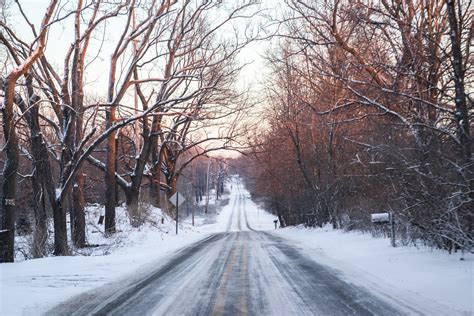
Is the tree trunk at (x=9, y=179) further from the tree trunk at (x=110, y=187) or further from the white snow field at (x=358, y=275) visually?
the tree trunk at (x=110, y=187)

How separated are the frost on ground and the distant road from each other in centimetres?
48

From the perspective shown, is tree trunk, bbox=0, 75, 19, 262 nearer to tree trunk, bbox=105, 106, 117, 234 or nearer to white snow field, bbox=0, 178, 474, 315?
white snow field, bbox=0, 178, 474, 315

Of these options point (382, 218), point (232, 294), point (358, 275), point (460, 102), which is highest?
point (460, 102)

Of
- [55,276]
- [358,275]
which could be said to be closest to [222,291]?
[358,275]

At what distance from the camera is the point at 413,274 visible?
7.82m

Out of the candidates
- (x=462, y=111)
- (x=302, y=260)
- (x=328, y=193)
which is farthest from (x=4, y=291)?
(x=328, y=193)

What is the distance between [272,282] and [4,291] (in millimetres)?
4590

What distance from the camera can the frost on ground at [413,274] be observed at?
235 inches

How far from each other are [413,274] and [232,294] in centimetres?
356

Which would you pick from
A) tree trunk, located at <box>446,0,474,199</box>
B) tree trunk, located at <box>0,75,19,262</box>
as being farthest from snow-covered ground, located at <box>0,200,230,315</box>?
tree trunk, located at <box>446,0,474,199</box>

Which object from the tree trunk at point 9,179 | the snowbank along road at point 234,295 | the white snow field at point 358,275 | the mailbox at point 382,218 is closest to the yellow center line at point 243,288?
the snowbank along road at point 234,295

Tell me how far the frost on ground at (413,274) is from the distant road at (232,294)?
1.59 feet

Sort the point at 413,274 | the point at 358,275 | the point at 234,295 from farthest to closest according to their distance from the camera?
the point at 358,275, the point at 413,274, the point at 234,295

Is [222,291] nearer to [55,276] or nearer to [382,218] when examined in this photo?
[55,276]
